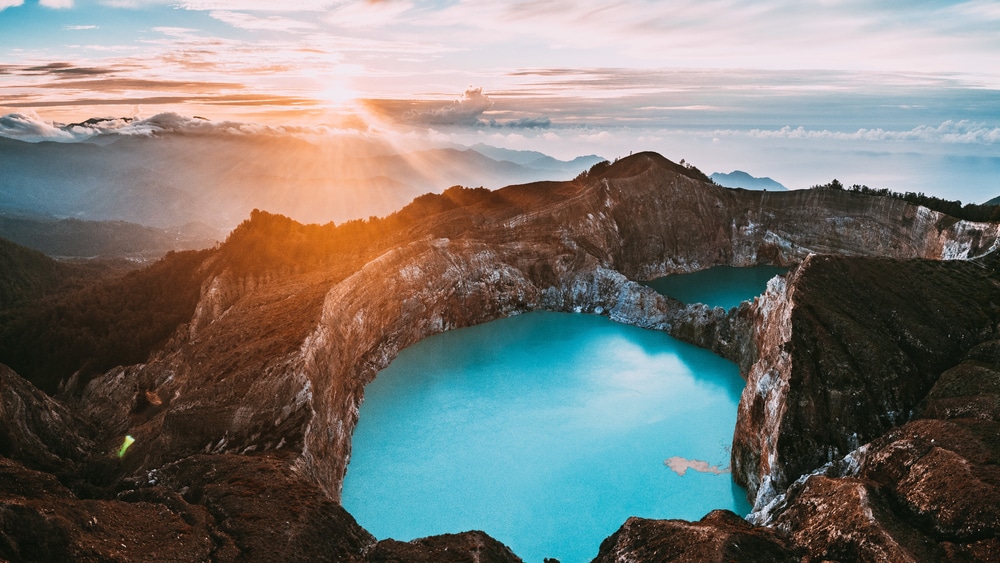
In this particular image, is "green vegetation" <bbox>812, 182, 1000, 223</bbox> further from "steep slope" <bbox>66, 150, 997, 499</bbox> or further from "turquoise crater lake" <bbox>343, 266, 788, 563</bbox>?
"turquoise crater lake" <bbox>343, 266, 788, 563</bbox>

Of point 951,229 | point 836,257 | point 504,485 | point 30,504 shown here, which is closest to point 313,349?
point 504,485

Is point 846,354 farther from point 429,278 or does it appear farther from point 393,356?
point 429,278

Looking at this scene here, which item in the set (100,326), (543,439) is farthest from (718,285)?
(100,326)

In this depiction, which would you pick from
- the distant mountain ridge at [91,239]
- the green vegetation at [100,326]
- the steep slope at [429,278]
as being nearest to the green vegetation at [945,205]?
the steep slope at [429,278]

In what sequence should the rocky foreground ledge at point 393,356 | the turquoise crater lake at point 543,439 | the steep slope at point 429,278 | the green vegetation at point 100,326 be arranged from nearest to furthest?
1. the rocky foreground ledge at point 393,356
2. the turquoise crater lake at point 543,439
3. the steep slope at point 429,278
4. the green vegetation at point 100,326

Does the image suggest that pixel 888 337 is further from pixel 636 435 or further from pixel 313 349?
pixel 313 349

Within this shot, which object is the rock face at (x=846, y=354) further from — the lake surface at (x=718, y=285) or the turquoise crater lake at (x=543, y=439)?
the lake surface at (x=718, y=285)
